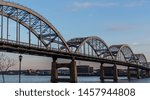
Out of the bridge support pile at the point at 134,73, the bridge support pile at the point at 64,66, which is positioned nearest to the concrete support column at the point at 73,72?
the bridge support pile at the point at 64,66

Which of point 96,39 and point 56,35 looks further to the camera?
point 96,39

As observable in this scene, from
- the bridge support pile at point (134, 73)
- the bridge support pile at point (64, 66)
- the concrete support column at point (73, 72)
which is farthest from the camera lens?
the bridge support pile at point (134, 73)

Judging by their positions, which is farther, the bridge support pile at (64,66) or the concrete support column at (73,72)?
the bridge support pile at (64,66)

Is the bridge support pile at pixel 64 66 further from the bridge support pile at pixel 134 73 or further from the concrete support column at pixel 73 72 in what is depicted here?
the bridge support pile at pixel 134 73

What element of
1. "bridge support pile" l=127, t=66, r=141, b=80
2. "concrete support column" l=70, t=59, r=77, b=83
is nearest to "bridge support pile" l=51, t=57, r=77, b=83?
"concrete support column" l=70, t=59, r=77, b=83

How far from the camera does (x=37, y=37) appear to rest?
97.1 meters

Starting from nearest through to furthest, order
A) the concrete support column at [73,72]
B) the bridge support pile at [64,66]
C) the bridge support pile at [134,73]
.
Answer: the concrete support column at [73,72], the bridge support pile at [64,66], the bridge support pile at [134,73]

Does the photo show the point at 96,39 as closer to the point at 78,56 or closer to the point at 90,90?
the point at 78,56

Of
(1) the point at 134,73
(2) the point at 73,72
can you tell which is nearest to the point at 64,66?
(2) the point at 73,72

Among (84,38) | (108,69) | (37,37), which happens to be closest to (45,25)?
(37,37)

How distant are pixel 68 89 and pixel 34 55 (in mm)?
71897

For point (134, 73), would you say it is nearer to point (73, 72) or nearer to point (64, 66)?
point (64, 66)

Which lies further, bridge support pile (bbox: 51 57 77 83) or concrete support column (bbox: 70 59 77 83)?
bridge support pile (bbox: 51 57 77 83)

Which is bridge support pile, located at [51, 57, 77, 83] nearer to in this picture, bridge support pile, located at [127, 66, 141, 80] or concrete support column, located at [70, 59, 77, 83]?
concrete support column, located at [70, 59, 77, 83]
